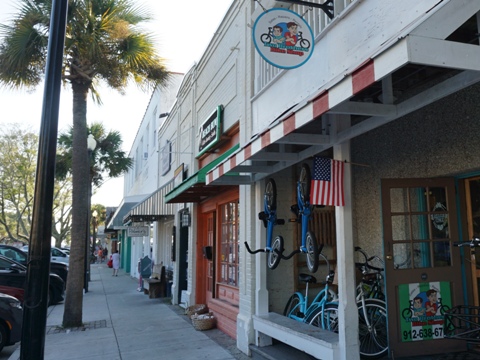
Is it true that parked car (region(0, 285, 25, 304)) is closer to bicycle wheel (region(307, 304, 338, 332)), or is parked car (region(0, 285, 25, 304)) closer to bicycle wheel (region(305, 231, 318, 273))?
bicycle wheel (region(307, 304, 338, 332))

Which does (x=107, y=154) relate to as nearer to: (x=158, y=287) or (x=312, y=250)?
(x=158, y=287)

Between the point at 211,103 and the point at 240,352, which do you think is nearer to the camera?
the point at 240,352

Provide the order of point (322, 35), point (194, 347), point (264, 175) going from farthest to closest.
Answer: point (194, 347), point (264, 175), point (322, 35)

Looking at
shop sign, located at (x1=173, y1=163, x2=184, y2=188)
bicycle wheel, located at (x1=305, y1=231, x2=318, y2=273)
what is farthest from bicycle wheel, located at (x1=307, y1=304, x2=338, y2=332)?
shop sign, located at (x1=173, y1=163, x2=184, y2=188)

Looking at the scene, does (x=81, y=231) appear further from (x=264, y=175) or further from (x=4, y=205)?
(x=4, y=205)

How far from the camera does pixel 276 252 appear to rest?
6.25 meters

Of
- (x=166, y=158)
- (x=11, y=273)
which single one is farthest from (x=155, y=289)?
(x=11, y=273)

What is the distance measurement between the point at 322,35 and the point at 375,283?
339 cm

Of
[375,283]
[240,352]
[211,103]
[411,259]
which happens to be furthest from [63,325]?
[411,259]

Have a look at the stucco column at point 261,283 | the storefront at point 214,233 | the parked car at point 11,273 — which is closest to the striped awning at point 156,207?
the storefront at point 214,233

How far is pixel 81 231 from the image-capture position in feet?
32.1

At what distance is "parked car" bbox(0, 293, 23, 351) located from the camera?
281 inches

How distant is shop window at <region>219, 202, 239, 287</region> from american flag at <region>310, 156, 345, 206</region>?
3.81 meters

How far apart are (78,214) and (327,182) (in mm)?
6885
